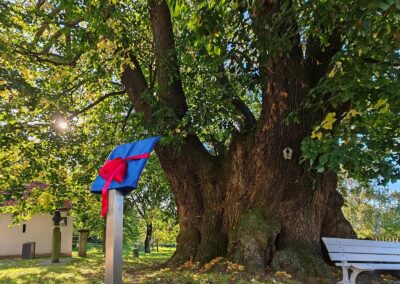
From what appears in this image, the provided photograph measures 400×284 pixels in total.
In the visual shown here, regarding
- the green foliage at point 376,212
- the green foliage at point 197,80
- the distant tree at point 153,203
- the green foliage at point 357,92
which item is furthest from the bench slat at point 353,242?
the green foliage at point 376,212

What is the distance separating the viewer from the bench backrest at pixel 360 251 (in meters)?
7.88

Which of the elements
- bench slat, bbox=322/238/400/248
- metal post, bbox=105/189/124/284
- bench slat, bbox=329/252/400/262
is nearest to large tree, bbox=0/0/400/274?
bench slat, bbox=322/238/400/248

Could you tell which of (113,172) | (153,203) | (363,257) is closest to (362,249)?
(363,257)

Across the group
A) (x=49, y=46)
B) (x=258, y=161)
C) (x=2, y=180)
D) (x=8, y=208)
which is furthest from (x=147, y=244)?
(x=258, y=161)

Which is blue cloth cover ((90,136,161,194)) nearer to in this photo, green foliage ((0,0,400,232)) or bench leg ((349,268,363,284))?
green foliage ((0,0,400,232))

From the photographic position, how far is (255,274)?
6.80 meters

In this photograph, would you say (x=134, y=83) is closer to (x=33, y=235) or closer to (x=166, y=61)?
(x=166, y=61)

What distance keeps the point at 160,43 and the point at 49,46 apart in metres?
3.68

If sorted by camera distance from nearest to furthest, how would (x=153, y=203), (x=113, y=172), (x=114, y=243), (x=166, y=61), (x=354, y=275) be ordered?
(x=114, y=243) < (x=113, y=172) < (x=354, y=275) < (x=166, y=61) < (x=153, y=203)

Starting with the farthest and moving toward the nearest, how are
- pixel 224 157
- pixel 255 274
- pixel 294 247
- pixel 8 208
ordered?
pixel 8 208 < pixel 224 157 < pixel 294 247 < pixel 255 274

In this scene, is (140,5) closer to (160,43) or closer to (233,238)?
(160,43)

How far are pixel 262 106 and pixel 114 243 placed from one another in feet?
16.6

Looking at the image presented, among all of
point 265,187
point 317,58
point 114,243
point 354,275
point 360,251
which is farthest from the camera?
point 317,58

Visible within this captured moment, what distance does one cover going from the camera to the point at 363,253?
8203 mm
